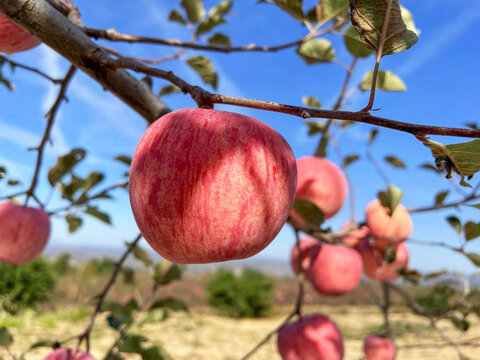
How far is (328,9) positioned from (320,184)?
17.0 inches

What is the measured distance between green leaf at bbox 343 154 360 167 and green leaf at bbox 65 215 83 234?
94cm

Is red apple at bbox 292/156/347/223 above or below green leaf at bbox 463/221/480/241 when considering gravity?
above

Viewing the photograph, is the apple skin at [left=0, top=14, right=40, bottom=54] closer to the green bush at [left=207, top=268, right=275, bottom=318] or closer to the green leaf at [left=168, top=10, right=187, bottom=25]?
the green leaf at [left=168, top=10, right=187, bottom=25]

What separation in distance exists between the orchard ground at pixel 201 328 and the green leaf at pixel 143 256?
184 centimetres

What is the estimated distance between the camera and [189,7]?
3.86 ft

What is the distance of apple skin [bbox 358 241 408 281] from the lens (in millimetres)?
1159

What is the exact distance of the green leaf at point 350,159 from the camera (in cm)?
140

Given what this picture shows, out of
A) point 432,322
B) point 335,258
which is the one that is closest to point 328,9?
point 335,258

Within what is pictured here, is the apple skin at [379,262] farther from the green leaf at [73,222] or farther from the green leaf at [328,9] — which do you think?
the green leaf at [73,222]

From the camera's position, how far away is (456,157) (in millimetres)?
351

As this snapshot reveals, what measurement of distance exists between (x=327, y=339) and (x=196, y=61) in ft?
2.55

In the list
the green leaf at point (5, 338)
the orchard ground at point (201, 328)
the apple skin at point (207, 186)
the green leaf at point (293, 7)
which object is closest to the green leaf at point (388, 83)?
the green leaf at point (293, 7)

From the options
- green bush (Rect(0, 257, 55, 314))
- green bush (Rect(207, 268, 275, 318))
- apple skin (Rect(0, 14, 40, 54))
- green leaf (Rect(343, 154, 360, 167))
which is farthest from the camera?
green bush (Rect(207, 268, 275, 318))

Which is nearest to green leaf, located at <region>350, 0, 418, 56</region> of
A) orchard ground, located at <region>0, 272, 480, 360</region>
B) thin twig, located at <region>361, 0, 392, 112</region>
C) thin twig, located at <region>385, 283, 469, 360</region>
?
thin twig, located at <region>361, 0, 392, 112</region>
